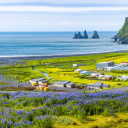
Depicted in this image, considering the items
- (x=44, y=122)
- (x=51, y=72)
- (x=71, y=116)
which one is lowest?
(x=51, y=72)

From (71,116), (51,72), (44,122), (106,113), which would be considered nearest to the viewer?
(44,122)

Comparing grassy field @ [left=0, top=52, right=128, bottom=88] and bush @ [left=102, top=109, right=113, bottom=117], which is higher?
bush @ [left=102, top=109, right=113, bottom=117]

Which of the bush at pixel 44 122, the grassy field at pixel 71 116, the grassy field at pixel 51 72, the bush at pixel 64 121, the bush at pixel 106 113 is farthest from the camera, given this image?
the grassy field at pixel 51 72

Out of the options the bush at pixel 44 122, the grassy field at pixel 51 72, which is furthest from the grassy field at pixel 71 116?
the grassy field at pixel 51 72

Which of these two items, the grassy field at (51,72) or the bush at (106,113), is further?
the grassy field at (51,72)

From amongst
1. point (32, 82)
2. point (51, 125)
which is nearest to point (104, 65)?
point (32, 82)

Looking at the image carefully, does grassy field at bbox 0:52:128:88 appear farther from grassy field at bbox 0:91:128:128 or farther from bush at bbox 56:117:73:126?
bush at bbox 56:117:73:126

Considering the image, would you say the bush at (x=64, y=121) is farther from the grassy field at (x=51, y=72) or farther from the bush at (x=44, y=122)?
the grassy field at (x=51, y=72)

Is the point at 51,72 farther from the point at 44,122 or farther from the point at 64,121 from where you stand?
the point at 44,122

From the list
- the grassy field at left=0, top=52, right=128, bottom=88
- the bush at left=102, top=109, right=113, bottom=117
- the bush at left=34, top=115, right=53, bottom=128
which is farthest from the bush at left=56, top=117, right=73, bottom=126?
the grassy field at left=0, top=52, right=128, bottom=88

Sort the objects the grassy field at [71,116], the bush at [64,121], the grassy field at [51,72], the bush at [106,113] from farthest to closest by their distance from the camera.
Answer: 1. the grassy field at [51,72]
2. the bush at [106,113]
3. the bush at [64,121]
4. the grassy field at [71,116]

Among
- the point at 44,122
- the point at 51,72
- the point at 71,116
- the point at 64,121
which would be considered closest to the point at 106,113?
the point at 71,116
